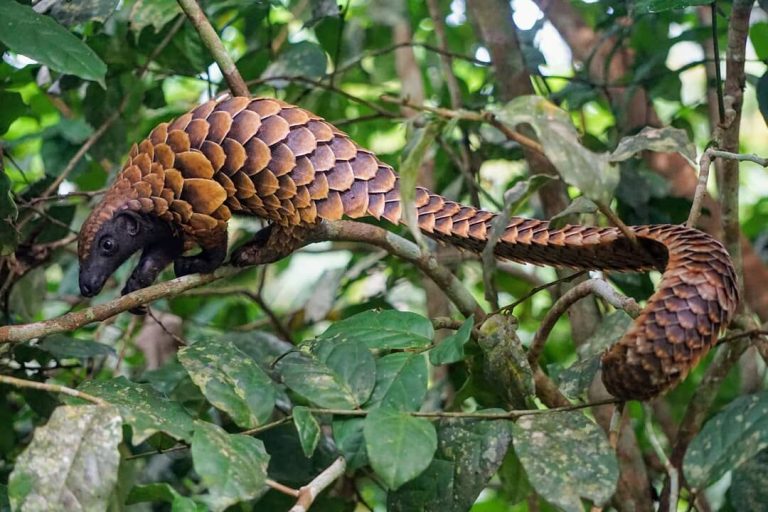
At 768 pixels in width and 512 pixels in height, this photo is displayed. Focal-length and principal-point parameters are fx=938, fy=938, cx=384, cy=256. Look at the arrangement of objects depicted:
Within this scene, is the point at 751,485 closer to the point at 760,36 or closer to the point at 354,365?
the point at 354,365

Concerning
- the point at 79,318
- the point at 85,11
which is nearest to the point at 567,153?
the point at 79,318

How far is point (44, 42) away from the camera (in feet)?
4.35

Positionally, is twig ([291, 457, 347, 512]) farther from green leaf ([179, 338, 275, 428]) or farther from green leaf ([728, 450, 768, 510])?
green leaf ([728, 450, 768, 510])

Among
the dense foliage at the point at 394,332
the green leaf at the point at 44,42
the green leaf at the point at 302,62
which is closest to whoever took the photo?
the dense foliage at the point at 394,332

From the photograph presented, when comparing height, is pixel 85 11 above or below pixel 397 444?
above

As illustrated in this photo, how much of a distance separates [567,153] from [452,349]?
14.2 inches

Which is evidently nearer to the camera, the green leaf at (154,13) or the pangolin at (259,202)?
the pangolin at (259,202)

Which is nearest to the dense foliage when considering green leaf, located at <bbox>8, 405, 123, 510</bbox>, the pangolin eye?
green leaf, located at <bbox>8, 405, 123, 510</bbox>

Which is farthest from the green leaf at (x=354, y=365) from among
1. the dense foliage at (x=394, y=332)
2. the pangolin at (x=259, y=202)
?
the pangolin at (x=259, y=202)

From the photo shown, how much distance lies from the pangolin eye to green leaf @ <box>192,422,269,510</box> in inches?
20.8

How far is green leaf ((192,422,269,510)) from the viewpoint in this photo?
1035mm

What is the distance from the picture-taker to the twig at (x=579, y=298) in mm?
1297

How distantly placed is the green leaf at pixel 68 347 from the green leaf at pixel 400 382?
0.67m

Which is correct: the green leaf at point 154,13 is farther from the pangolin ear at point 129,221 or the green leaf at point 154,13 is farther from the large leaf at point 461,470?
the large leaf at point 461,470
